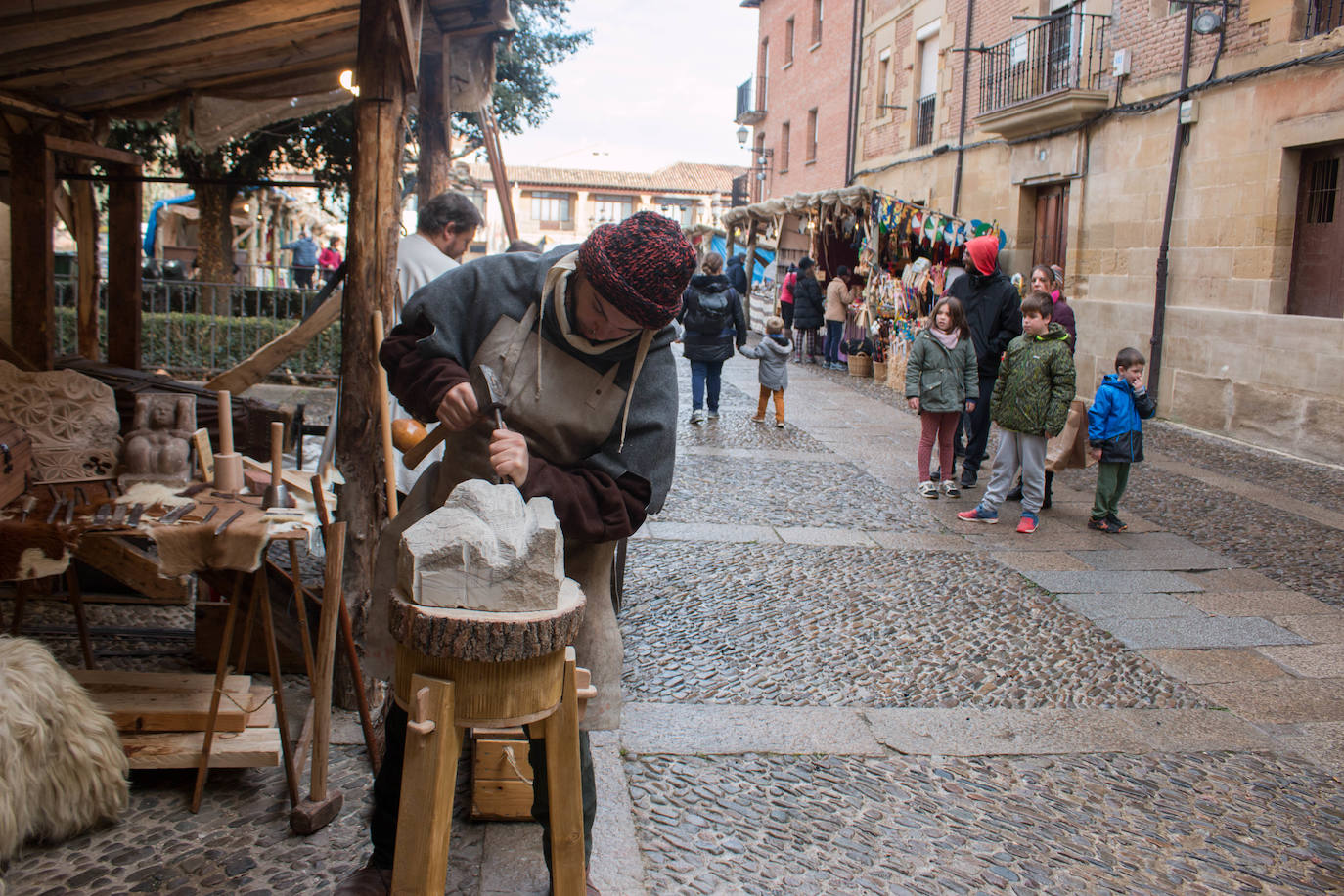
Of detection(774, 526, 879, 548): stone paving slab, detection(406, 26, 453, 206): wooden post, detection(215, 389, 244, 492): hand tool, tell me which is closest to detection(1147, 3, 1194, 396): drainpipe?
detection(774, 526, 879, 548): stone paving slab

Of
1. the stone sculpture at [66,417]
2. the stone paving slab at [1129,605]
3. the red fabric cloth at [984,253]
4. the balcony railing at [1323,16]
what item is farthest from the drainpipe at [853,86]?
the stone sculpture at [66,417]

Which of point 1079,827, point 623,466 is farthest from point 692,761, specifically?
point 623,466

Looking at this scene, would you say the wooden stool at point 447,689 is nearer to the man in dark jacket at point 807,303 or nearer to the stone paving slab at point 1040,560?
Answer: the stone paving slab at point 1040,560

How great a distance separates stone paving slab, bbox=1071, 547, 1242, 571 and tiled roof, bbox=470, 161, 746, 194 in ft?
177

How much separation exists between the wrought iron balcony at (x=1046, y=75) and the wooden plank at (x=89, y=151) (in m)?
10.3

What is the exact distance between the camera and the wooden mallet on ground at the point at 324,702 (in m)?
2.79

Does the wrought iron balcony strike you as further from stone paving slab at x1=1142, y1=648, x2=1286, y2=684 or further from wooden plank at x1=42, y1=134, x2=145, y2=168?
wooden plank at x1=42, y1=134, x2=145, y2=168

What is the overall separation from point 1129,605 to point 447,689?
14.6 feet

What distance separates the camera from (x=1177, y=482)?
8570 millimetres

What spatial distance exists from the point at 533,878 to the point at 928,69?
1885 cm


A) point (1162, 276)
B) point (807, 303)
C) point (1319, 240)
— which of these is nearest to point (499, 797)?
point (1319, 240)

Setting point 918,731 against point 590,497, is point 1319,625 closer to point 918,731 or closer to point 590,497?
point 918,731

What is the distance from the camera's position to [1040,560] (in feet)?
20.1

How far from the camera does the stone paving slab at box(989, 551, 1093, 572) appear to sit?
19.6 feet
